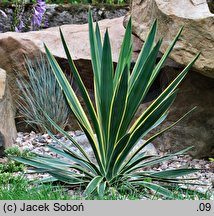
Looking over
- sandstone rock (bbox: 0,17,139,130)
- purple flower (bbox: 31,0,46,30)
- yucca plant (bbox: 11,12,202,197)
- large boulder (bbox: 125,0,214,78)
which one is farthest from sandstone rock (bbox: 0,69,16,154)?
large boulder (bbox: 125,0,214,78)

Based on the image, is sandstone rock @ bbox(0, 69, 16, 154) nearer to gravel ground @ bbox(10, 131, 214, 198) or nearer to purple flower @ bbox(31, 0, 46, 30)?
gravel ground @ bbox(10, 131, 214, 198)

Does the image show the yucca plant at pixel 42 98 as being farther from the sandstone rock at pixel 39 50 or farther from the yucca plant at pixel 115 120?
the yucca plant at pixel 115 120

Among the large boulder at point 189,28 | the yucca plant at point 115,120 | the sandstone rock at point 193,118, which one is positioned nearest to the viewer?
the yucca plant at point 115,120

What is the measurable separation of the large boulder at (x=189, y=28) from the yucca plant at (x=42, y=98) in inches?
54.4

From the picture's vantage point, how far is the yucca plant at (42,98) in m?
5.81

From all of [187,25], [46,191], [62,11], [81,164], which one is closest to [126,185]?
[81,164]

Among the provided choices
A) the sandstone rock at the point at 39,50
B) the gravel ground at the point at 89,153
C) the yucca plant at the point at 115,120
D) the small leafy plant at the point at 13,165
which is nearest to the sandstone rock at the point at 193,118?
the gravel ground at the point at 89,153

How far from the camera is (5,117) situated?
554 centimetres

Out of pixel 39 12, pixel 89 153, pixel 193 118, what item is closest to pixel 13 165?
pixel 89 153

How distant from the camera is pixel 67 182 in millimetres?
4109

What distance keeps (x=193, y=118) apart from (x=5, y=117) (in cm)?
185

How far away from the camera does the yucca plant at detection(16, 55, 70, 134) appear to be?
5.81 metres

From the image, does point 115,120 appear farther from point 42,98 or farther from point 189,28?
point 42,98

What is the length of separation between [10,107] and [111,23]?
161 cm
